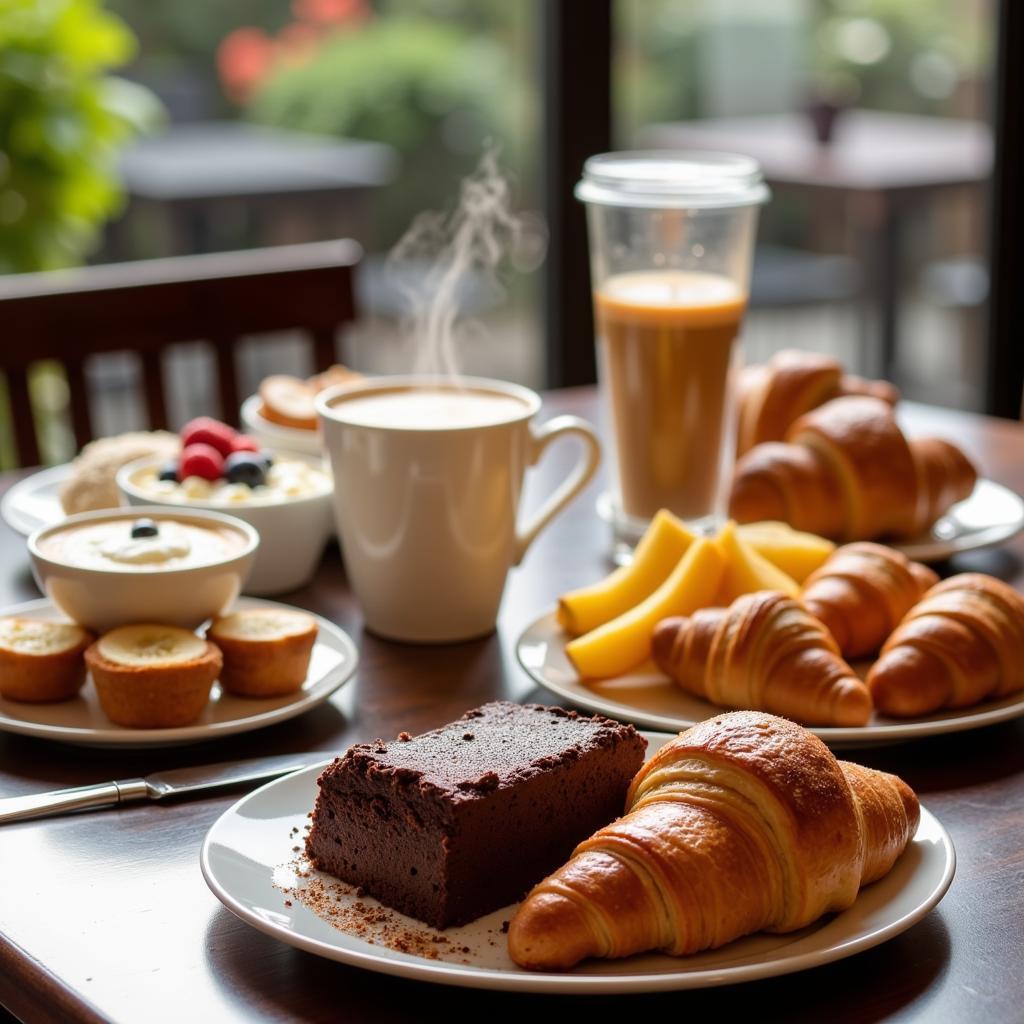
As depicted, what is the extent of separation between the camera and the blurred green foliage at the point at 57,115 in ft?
10.4

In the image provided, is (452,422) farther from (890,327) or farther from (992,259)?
(890,327)

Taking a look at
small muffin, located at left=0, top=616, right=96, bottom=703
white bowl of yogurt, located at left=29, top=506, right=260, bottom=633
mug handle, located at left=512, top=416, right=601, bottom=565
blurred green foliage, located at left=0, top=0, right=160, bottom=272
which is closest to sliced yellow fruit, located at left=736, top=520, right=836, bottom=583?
mug handle, located at left=512, top=416, right=601, bottom=565

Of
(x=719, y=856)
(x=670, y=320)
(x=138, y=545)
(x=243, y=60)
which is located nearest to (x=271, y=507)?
(x=138, y=545)

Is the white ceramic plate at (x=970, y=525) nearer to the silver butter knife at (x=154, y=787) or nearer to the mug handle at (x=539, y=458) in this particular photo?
the mug handle at (x=539, y=458)

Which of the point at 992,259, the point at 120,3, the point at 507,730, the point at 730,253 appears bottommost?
the point at 992,259

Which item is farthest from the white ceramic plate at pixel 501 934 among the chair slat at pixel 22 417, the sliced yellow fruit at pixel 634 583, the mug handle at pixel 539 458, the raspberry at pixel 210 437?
the chair slat at pixel 22 417

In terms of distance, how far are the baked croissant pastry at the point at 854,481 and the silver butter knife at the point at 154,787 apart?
1.85 ft

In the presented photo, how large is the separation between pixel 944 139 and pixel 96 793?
323 cm

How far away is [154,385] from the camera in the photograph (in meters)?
1.89

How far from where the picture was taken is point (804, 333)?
377cm

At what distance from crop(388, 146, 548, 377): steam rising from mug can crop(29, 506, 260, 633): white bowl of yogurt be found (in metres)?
0.23

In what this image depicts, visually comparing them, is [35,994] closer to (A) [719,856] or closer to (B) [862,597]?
(A) [719,856]

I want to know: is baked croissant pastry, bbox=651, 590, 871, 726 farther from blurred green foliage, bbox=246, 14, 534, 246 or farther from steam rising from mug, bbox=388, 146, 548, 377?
blurred green foliage, bbox=246, 14, 534, 246

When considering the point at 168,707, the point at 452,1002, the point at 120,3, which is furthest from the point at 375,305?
the point at 452,1002
